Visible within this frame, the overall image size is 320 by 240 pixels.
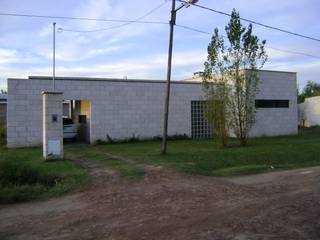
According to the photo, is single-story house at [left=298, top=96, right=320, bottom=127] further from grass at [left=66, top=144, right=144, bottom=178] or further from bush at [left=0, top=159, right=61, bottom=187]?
bush at [left=0, top=159, right=61, bottom=187]

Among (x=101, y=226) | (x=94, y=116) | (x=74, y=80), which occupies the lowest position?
(x=101, y=226)

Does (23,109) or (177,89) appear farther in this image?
(177,89)

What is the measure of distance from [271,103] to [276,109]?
562 mm

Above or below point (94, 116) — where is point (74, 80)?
above

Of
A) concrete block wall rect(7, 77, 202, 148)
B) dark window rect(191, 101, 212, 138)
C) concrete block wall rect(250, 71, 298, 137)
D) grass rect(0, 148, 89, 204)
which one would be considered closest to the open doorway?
concrete block wall rect(7, 77, 202, 148)

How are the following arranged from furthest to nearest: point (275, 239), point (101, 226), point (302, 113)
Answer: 1. point (302, 113)
2. point (101, 226)
3. point (275, 239)

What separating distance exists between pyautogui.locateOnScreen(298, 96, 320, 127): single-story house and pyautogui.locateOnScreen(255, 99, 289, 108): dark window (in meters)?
8.95

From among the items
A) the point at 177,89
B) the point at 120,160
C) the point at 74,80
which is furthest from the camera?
the point at 177,89

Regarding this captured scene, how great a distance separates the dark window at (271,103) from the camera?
101 feet

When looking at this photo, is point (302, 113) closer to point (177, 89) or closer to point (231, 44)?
point (177, 89)

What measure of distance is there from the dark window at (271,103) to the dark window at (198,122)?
3751mm

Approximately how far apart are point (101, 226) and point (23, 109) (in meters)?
17.4

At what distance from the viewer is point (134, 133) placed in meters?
27.0

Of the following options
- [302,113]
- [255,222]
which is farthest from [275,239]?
[302,113]
